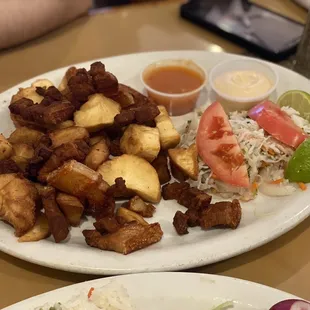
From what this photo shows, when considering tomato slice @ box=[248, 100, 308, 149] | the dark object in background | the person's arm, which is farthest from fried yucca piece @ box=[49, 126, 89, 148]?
the dark object in background

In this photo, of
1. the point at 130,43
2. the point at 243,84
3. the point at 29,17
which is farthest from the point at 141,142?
the point at 29,17

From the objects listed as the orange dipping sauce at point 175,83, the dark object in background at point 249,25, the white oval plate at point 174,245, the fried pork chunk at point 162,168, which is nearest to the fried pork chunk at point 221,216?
the white oval plate at point 174,245

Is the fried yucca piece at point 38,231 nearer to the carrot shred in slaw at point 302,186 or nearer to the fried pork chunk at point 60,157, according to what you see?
the fried pork chunk at point 60,157

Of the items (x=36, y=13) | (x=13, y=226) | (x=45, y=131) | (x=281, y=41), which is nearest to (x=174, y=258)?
(x=13, y=226)

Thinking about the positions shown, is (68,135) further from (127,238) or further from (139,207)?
(127,238)

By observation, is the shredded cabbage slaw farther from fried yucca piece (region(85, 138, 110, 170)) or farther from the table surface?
fried yucca piece (region(85, 138, 110, 170))

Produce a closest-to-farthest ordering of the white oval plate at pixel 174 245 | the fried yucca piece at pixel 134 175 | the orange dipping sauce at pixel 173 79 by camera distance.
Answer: the white oval plate at pixel 174 245
the fried yucca piece at pixel 134 175
the orange dipping sauce at pixel 173 79
